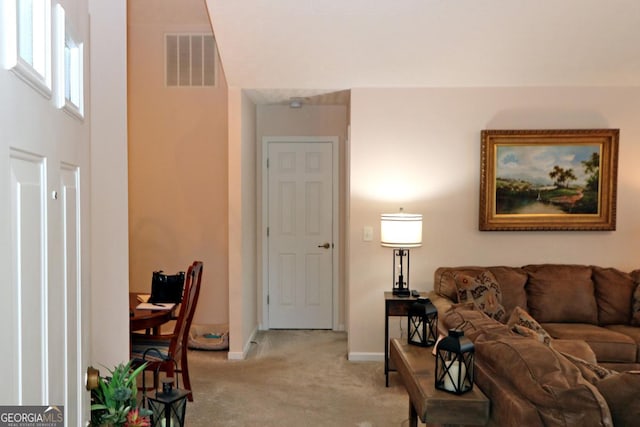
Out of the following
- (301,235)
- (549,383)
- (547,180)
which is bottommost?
(549,383)

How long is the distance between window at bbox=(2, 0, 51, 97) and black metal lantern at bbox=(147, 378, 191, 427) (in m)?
1.03

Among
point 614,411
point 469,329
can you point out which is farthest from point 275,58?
point 614,411

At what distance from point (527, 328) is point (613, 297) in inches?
86.5

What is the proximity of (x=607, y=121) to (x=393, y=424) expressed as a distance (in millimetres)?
3184

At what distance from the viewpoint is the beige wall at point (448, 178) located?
4.62 m

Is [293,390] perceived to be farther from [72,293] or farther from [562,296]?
[72,293]

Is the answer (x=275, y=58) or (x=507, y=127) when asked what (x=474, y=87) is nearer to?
Answer: (x=507, y=127)

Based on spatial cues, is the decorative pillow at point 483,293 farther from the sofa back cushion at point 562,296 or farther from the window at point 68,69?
the window at point 68,69

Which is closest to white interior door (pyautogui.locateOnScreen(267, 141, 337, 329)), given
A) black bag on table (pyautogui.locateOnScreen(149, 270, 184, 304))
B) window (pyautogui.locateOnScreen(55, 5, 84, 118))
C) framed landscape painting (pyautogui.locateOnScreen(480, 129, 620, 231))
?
framed landscape painting (pyautogui.locateOnScreen(480, 129, 620, 231))

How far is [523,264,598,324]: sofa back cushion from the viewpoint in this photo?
4227 mm

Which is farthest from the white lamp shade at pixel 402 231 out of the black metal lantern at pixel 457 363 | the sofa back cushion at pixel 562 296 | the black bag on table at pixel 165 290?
the black metal lantern at pixel 457 363

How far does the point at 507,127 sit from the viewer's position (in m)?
4.64

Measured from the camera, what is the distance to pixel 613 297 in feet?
14.0

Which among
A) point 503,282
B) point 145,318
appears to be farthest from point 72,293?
point 503,282
